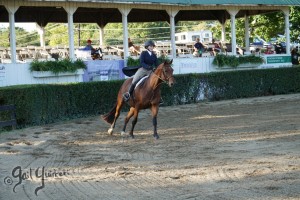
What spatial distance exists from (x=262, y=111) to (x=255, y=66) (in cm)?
1068

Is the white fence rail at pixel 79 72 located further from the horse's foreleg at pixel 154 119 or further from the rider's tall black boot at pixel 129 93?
the horse's foreleg at pixel 154 119

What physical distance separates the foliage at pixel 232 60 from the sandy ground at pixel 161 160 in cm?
1042

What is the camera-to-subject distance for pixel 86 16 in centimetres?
3284

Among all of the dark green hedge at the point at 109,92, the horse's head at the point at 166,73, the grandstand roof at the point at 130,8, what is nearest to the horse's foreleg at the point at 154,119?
the horse's head at the point at 166,73

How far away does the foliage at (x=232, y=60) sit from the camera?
1158 inches

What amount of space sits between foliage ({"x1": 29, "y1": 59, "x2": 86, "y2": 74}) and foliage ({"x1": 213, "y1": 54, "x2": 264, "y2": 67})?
7967mm

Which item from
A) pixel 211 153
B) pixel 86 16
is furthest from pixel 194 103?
pixel 211 153

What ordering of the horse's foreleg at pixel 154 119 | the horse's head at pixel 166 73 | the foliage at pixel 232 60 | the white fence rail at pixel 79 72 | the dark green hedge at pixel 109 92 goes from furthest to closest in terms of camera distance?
the foliage at pixel 232 60
the white fence rail at pixel 79 72
the dark green hedge at pixel 109 92
the horse's foreleg at pixel 154 119
the horse's head at pixel 166 73

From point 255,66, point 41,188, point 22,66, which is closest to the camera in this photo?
point 41,188

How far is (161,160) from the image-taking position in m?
11.2

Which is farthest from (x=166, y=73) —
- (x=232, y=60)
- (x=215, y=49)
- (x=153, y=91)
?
(x=215, y=49)

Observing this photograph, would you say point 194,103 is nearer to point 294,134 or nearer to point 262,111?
point 262,111

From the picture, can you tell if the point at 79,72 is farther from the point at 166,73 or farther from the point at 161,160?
the point at 161,160

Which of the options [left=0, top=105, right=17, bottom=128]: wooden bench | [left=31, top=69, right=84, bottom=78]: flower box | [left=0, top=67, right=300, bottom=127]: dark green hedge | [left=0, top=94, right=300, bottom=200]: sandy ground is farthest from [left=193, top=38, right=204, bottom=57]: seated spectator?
[left=0, top=105, right=17, bottom=128]: wooden bench
